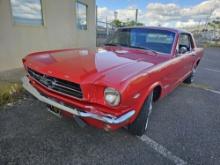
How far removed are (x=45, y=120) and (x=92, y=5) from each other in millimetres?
7929

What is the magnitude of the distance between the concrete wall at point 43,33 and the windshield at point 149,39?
168 centimetres

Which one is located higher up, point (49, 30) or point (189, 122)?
point (49, 30)

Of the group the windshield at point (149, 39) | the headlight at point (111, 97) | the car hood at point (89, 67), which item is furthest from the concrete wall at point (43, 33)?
the headlight at point (111, 97)

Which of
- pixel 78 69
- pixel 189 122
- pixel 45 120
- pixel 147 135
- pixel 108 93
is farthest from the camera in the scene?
pixel 189 122

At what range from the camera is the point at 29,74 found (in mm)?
2846

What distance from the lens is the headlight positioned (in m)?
1.94

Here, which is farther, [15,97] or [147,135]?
[15,97]

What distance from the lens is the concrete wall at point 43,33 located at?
517 centimetres

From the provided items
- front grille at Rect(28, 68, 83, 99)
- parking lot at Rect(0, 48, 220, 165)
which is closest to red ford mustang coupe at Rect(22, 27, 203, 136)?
front grille at Rect(28, 68, 83, 99)

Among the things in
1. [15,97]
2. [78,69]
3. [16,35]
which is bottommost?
[15,97]

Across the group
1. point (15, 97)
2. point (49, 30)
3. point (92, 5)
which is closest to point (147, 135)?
point (15, 97)

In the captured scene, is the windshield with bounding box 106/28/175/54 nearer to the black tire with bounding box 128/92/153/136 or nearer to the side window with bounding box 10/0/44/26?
the black tire with bounding box 128/92/153/136

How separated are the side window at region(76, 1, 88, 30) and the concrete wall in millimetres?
223

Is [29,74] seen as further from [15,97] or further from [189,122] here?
[189,122]
